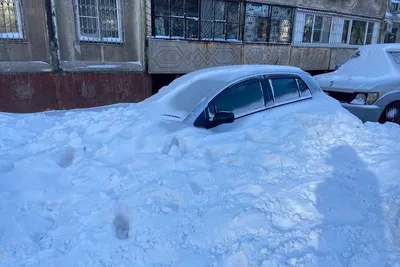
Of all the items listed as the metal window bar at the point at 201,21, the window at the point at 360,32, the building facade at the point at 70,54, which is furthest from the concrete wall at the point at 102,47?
the window at the point at 360,32

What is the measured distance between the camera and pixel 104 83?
874cm

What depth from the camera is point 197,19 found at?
1045 cm

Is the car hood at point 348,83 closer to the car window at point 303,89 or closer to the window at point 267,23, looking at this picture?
the car window at point 303,89

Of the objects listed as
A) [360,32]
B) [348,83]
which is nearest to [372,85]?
[348,83]

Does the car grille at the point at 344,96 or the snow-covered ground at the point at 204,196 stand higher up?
the car grille at the point at 344,96

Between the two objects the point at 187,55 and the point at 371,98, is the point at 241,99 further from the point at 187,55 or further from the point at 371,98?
the point at 187,55

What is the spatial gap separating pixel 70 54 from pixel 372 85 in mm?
7411

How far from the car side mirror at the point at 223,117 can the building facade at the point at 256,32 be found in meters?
6.38

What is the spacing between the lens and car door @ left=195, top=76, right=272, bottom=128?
146 inches

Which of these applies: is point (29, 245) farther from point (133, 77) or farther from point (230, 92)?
point (133, 77)

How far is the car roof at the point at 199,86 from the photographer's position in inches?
151

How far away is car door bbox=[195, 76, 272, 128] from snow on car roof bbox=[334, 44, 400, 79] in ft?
10.8

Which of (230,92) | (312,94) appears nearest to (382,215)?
(230,92)

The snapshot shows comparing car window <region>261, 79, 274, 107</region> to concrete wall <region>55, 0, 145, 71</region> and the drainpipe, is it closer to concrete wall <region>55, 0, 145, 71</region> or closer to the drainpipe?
concrete wall <region>55, 0, 145, 71</region>
